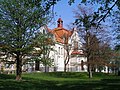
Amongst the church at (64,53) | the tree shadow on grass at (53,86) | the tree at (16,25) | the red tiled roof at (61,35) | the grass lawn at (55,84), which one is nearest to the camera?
the tree shadow on grass at (53,86)

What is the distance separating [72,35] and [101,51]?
1712 cm

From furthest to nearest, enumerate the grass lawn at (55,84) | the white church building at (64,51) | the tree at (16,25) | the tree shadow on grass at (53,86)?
the white church building at (64,51) < the tree at (16,25) < the grass lawn at (55,84) < the tree shadow on grass at (53,86)

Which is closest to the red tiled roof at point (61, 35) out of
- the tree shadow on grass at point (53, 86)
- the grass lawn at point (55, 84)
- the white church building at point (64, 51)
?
the white church building at point (64, 51)

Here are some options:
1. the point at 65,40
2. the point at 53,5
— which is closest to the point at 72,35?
the point at 65,40

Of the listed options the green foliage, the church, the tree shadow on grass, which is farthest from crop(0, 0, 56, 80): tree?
the church

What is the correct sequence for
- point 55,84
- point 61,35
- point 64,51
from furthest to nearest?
point 61,35, point 64,51, point 55,84

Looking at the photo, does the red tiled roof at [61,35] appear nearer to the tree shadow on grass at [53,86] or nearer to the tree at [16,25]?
the tree at [16,25]

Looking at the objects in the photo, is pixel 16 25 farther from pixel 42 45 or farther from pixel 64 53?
pixel 64 53

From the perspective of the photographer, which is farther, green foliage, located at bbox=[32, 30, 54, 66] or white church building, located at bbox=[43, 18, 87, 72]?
white church building, located at bbox=[43, 18, 87, 72]

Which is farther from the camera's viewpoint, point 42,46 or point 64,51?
point 64,51

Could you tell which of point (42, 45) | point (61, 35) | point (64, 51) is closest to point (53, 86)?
point (42, 45)

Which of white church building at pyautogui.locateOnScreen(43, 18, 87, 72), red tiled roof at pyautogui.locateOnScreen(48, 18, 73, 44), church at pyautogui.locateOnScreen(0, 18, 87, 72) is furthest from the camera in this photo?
red tiled roof at pyautogui.locateOnScreen(48, 18, 73, 44)

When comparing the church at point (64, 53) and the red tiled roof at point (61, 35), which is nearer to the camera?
the church at point (64, 53)

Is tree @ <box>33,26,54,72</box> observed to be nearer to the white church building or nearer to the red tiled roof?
the red tiled roof
